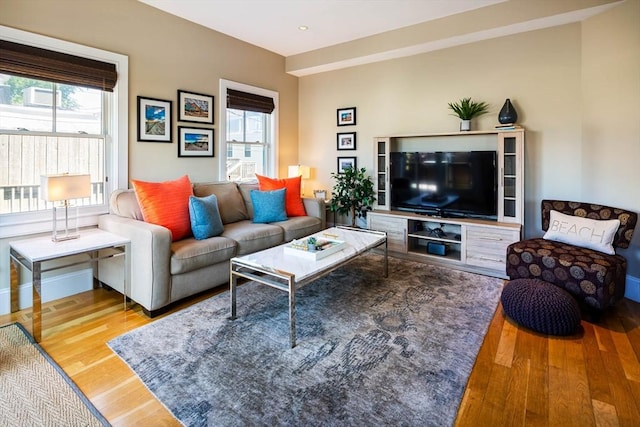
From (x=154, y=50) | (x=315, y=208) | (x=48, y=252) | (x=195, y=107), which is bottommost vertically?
(x=48, y=252)

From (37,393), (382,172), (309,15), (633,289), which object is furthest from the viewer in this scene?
(382,172)

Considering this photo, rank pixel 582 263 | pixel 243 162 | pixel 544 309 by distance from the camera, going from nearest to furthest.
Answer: pixel 544 309 < pixel 582 263 < pixel 243 162

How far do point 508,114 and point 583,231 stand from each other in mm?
1404

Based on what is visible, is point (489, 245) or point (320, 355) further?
point (489, 245)

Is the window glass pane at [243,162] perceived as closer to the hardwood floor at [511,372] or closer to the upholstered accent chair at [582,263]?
the hardwood floor at [511,372]

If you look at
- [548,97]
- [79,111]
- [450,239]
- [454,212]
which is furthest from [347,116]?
[79,111]

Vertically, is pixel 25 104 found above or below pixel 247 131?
below

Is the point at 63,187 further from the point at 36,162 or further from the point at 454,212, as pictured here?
the point at 454,212

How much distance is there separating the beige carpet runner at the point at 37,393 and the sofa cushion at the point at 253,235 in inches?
63.0

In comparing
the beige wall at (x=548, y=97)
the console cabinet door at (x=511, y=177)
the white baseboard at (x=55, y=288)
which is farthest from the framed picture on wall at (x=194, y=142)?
the console cabinet door at (x=511, y=177)

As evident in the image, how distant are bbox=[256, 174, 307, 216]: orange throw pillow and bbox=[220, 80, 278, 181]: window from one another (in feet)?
1.77

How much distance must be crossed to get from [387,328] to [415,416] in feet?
2.88

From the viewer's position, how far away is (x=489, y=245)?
3631 mm

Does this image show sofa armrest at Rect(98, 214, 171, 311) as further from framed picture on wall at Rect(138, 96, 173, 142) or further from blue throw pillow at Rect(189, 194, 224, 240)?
framed picture on wall at Rect(138, 96, 173, 142)
